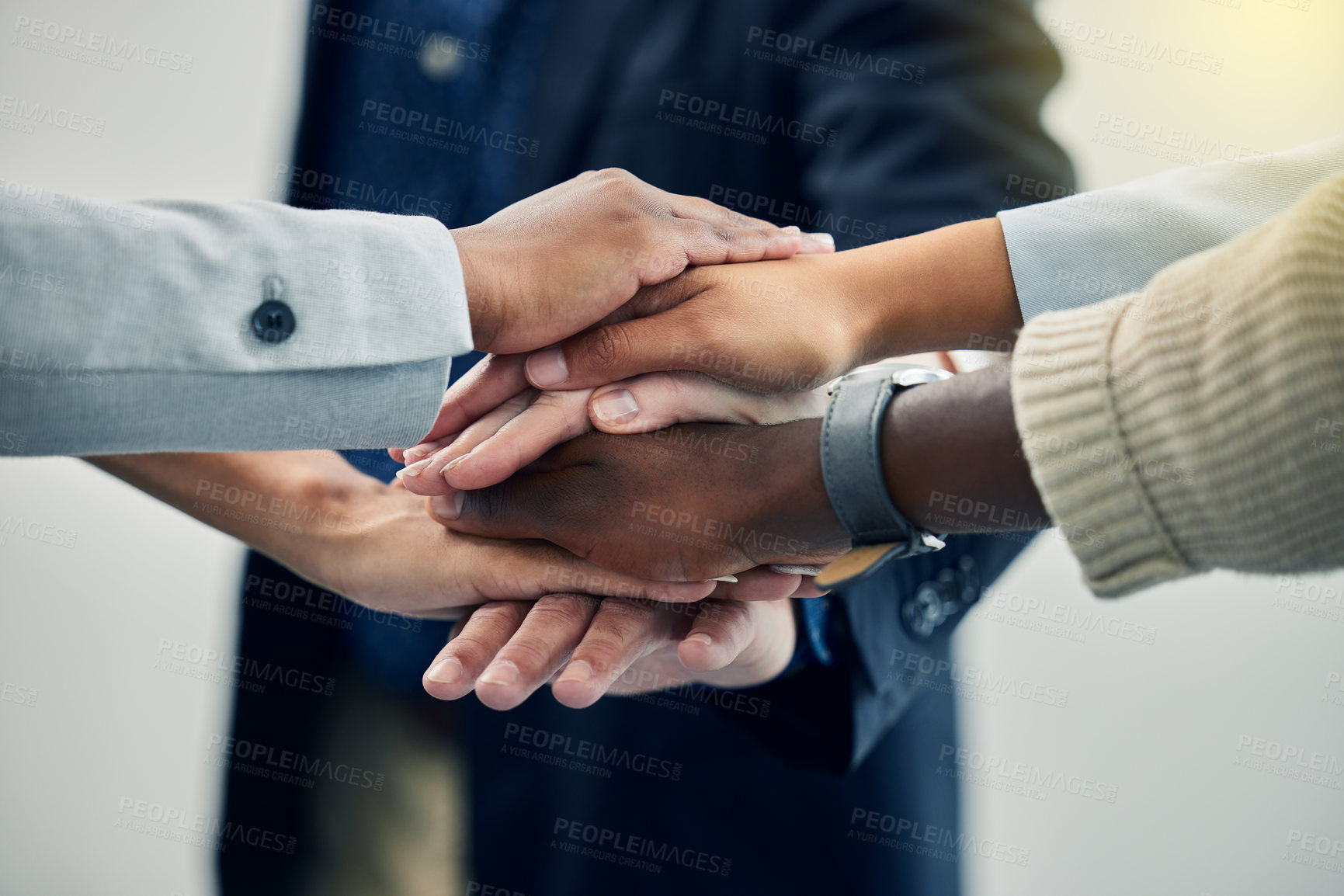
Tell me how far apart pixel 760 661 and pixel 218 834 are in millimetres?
1300

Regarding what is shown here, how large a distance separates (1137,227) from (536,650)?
0.94 metres

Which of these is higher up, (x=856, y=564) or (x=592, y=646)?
(x=856, y=564)

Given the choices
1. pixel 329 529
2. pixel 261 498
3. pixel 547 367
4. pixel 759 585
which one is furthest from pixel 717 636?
pixel 261 498

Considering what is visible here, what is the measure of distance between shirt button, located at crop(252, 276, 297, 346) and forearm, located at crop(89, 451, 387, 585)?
0.54 metres

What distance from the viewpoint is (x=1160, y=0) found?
83.0 inches

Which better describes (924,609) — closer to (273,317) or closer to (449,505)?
(449,505)

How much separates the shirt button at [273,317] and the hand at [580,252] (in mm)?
201

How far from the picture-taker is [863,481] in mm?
894

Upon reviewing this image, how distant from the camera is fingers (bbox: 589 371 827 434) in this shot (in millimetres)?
1104

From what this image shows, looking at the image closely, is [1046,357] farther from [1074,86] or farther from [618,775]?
[1074,86]

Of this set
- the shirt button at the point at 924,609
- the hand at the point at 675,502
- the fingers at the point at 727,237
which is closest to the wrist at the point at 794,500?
the hand at the point at 675,502

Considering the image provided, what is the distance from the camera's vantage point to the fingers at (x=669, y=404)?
1104mm

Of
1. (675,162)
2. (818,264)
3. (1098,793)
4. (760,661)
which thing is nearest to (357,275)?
(818,264)

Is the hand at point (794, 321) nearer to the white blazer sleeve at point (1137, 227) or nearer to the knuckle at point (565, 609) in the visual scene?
the white blazer sleeve at point (1137, 227)
